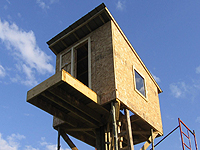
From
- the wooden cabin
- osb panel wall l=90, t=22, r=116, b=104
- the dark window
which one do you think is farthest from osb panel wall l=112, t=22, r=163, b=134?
the dark window

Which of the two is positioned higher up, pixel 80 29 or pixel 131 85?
pixel 80 29

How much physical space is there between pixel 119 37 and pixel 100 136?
4.93 metres

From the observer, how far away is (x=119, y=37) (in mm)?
14672

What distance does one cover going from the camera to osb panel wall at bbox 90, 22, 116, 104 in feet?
41.6

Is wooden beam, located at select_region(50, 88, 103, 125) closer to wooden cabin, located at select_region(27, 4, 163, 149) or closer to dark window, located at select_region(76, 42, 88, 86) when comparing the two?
wooden cabin, located at select_region(27, 4, 163, 149)

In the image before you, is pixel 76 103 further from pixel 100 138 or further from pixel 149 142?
pixel 149 142

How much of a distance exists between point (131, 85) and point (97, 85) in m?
1.84

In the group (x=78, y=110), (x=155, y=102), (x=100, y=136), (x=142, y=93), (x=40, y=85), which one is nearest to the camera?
(x=40, y=85)

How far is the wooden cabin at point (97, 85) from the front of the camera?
479 inches

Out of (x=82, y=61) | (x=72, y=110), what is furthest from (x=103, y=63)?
(x=82, y=61)

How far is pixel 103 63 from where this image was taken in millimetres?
13500

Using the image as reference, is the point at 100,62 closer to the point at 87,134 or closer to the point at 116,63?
the point at 116,63

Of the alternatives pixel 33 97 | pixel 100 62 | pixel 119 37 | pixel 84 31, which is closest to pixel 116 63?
pixel 100 62

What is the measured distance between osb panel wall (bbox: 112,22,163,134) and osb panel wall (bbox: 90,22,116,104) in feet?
0.81
